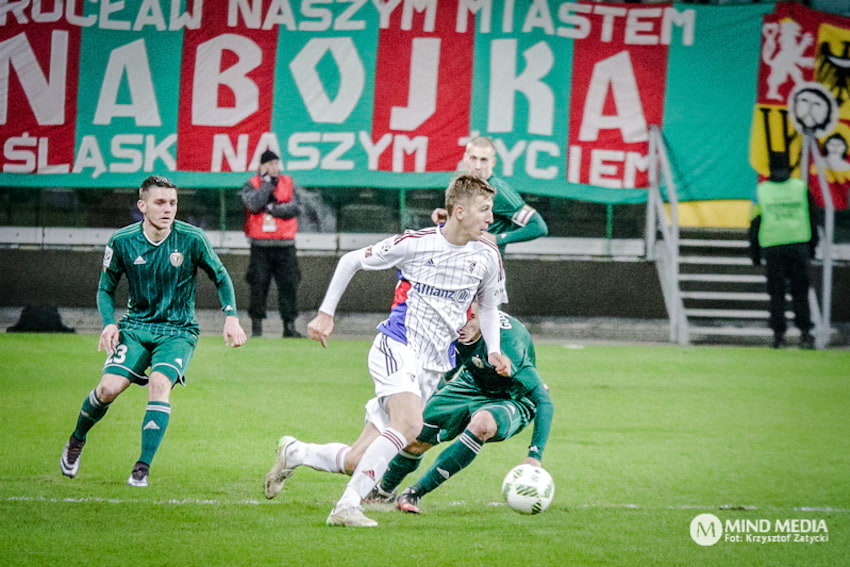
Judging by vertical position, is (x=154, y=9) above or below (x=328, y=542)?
above

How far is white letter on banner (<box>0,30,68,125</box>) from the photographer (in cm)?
1653

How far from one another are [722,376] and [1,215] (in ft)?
33.4

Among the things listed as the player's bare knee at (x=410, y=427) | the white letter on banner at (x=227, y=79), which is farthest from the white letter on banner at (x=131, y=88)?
the player's bare knee at (x=410, y=427)

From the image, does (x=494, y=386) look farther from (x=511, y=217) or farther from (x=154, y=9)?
(x=154, y=9)

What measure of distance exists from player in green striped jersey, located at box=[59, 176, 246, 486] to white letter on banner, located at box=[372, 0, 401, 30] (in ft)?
32.5

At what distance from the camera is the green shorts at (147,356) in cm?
691

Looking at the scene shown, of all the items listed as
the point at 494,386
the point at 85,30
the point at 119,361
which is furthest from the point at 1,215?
the point at 494,386

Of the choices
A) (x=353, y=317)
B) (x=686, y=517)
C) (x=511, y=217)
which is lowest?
(x=353, y=317)

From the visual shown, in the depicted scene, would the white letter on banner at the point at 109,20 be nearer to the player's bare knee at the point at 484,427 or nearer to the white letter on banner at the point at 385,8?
the white letter on banner at the point at 385,8

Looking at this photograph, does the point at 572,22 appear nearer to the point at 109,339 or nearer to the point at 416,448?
the point at 109,339

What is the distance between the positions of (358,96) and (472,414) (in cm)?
1077

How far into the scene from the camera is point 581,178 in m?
16.7

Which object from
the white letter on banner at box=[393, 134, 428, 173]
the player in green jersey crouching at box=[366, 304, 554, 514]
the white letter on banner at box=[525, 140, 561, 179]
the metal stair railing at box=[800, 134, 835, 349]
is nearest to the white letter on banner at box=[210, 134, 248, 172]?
the white letter on banner at box=[393, 134, 428, 173]

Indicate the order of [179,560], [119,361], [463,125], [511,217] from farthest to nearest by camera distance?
1. [463,125]
2. [511,217]
3. [119,361]
4. [179,560]
